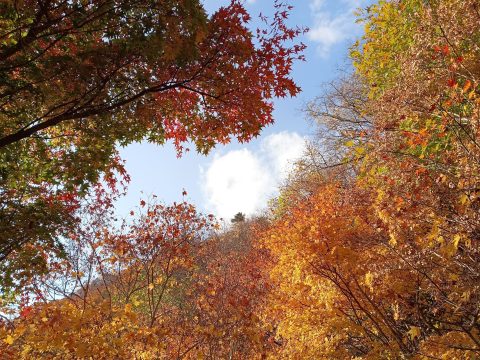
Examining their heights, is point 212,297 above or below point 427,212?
above

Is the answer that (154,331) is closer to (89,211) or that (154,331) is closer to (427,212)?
(427,212)

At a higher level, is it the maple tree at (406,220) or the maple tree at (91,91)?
the maple tree at (91,91)

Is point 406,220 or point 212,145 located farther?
point 212,145

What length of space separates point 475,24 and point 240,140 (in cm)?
414

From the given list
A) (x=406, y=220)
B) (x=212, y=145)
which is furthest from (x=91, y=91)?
(x=406, y=220)

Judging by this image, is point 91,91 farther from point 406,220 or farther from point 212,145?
point 406,220

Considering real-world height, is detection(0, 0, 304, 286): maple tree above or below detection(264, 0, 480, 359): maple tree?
above

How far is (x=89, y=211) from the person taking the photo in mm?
11508

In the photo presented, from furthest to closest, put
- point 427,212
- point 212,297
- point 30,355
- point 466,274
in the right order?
point 212,297 < point 30,355 < point 427,212 < point 466,274

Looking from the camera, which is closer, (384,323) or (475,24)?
(475,24)

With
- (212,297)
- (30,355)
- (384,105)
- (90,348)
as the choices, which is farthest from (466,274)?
(212,297)

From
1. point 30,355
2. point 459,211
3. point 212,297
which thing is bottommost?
point 459,211

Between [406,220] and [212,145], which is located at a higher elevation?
[212,145]

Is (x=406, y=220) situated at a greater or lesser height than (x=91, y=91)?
lesser
